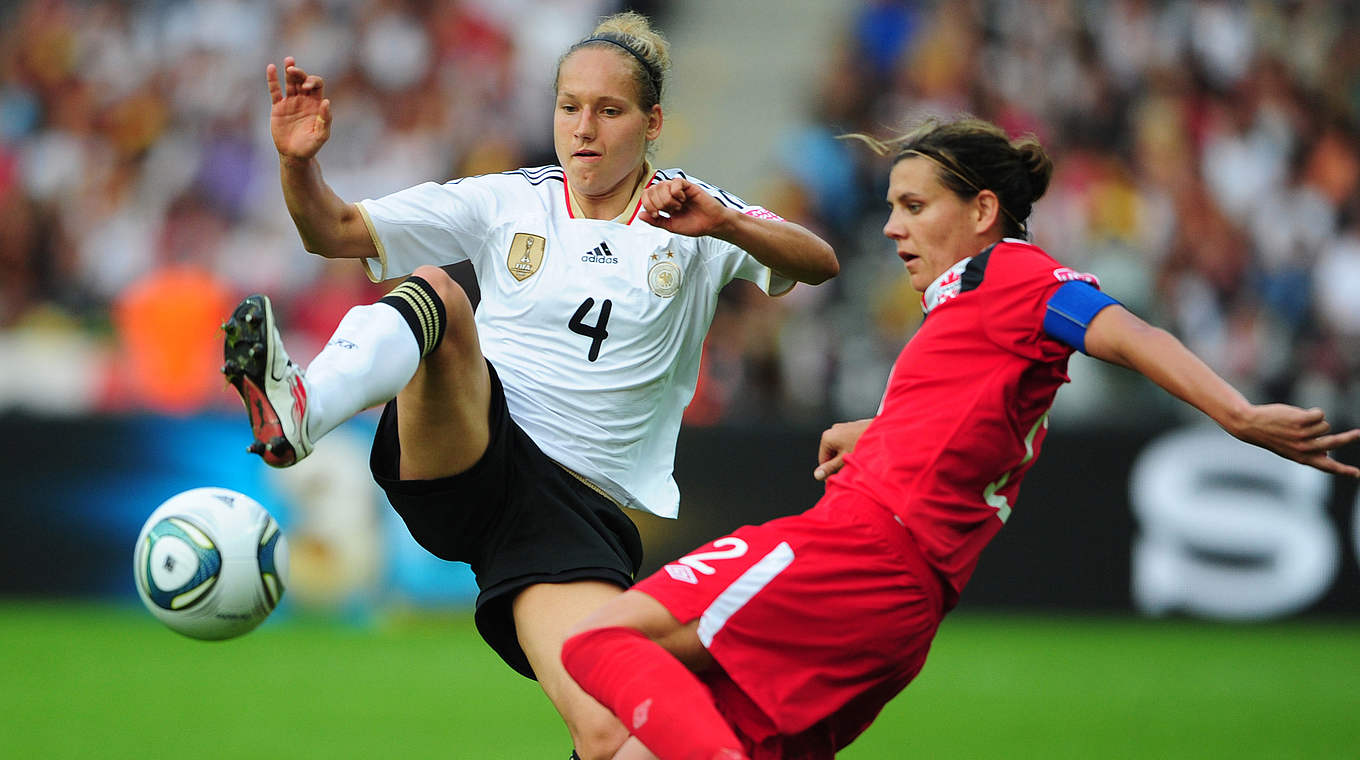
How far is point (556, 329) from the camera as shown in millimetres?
4832

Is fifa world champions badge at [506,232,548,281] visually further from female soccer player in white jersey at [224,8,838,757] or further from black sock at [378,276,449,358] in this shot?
black sock at [378,276,449,358]

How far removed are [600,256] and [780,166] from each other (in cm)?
885

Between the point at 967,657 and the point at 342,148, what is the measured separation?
658 cm

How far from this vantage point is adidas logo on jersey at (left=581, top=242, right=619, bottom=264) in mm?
4863

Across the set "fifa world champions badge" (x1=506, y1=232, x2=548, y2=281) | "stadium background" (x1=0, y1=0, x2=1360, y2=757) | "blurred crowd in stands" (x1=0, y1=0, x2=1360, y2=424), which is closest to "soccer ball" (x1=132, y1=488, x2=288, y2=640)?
"fifa world champions badge" (x1=506, y1=232, x2=548, y2=281)

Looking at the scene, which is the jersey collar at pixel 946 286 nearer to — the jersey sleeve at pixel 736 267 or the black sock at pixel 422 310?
the jersey sleeve at pixel 736 267

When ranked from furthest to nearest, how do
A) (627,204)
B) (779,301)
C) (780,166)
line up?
(780,166) → (779,301) → (627,204)

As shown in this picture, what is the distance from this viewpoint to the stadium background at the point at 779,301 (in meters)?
9.50

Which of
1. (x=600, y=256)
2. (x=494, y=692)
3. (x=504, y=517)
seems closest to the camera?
(x=504, y=517)

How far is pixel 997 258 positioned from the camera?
3922 mm

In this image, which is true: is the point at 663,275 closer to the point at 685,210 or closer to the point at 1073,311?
the point at 685,210

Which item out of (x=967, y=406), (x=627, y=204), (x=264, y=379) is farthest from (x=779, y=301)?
(x=264, y=379)

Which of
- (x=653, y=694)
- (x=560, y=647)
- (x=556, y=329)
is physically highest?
(x=556, y=329)

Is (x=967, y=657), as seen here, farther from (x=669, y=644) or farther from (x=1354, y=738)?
(x=669, y=644)
